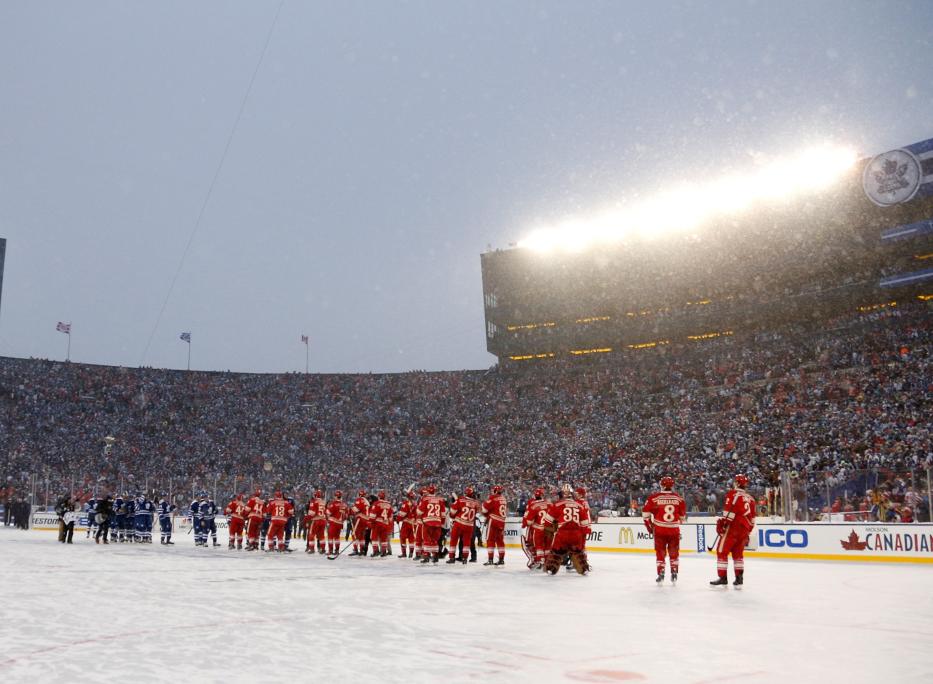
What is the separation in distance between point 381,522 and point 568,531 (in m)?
8.36

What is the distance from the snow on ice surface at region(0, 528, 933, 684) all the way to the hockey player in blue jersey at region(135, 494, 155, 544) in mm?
15189

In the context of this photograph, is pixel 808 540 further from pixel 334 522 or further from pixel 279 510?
pixel 279 510

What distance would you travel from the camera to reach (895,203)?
47.8 metres

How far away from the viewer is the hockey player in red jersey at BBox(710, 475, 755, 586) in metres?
15.4

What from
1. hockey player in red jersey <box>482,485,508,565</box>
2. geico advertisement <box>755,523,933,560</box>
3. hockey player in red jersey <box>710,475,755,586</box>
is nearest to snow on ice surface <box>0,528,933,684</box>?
hockey player in red jersey <box>710,475,755,586</box>

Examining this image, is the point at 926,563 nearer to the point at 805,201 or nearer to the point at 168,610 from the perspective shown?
the point at 168,610

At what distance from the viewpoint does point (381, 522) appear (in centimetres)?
2516

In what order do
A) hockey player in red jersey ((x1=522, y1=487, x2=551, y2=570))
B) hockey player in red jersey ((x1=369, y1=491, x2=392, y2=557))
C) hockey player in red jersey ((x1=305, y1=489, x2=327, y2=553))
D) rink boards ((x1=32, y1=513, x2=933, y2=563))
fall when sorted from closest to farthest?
1. hockey player in red jersey ((x1=522, y1=487, x2=551, y2=570))
2. rink boards ((x1=32, y1=513, x2=933, y2=563))
3. hockey player in red jersey ((x1=369, y1=491, x2=392, y2=557))
4. hockey player in red jersey ((x1=305, y1=489, x2=327, y2=553))

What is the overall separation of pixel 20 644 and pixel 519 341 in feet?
192

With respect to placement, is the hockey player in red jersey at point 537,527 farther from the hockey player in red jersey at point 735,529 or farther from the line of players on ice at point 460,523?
the hockey player in red jersey at point 735,529

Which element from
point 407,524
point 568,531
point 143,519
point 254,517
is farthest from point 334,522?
point 143,519

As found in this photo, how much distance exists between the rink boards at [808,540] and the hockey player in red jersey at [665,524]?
3.31 m

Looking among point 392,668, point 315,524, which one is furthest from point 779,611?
point 315,524

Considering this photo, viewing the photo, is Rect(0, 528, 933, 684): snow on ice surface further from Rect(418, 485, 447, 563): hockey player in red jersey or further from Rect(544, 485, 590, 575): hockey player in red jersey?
Rect(418, 485, 447, 563): hockey player in red jersey
